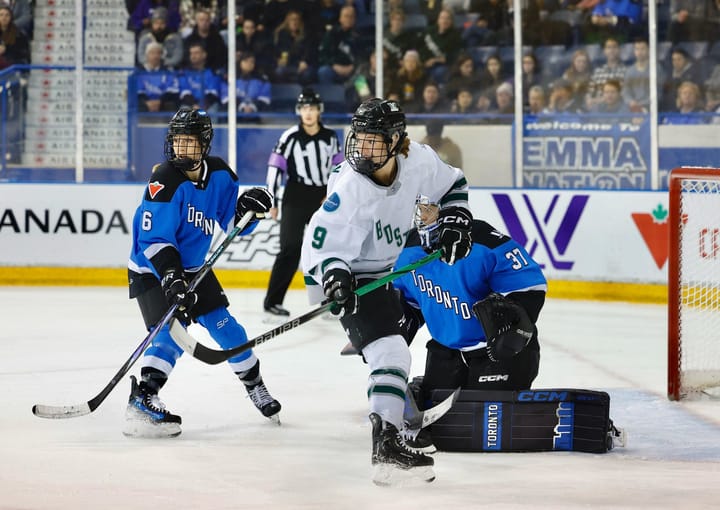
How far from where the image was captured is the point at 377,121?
10.3 ft

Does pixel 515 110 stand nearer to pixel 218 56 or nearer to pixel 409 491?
pixel 218 56

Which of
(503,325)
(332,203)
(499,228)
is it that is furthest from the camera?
(499,228)

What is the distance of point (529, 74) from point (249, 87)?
1.82 meters

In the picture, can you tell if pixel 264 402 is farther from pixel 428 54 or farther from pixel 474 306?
pixel 428 54

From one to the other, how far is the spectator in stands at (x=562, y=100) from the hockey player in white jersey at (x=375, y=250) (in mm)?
4667

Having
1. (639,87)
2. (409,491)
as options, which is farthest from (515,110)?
(409,491)

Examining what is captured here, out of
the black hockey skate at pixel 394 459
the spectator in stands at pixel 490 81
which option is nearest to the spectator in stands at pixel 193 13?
the spectator in stands at pixel 490 81

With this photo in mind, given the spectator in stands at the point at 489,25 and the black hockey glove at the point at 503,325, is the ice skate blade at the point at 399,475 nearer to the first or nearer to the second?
the black hockey glove at the point at 503,325

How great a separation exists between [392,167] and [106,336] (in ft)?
10.0

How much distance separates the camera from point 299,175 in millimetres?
6590

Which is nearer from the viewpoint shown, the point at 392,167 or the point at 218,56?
the point at 392,167

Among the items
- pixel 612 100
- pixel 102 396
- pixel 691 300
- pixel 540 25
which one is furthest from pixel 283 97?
pixel 102 396

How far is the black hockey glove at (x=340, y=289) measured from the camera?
305cm

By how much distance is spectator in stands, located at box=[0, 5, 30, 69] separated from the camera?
8180mm
